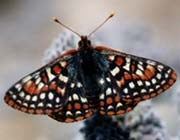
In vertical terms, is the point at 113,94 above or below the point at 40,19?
below

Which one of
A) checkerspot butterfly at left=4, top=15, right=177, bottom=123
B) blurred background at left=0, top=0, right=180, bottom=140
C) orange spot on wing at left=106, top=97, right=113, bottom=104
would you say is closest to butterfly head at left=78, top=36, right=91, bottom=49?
checkerspot butterfly at left=4, top=15, right=177, bottom=123

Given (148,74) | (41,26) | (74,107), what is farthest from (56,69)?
(41,26)

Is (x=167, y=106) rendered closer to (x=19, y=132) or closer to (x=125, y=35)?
(x=125, y=35)

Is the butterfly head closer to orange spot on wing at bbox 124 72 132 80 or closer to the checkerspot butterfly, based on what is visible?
the checkerspot butterfly

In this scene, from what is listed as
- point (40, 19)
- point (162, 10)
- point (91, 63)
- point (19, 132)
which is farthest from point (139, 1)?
point (91, 63)

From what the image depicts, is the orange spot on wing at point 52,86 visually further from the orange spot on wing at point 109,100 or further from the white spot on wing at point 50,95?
the orange spot on wing at point 109,100

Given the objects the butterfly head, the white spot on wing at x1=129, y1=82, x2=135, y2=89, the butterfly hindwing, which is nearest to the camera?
the butterfly hindwing

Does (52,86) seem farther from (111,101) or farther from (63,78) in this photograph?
(111,101)
